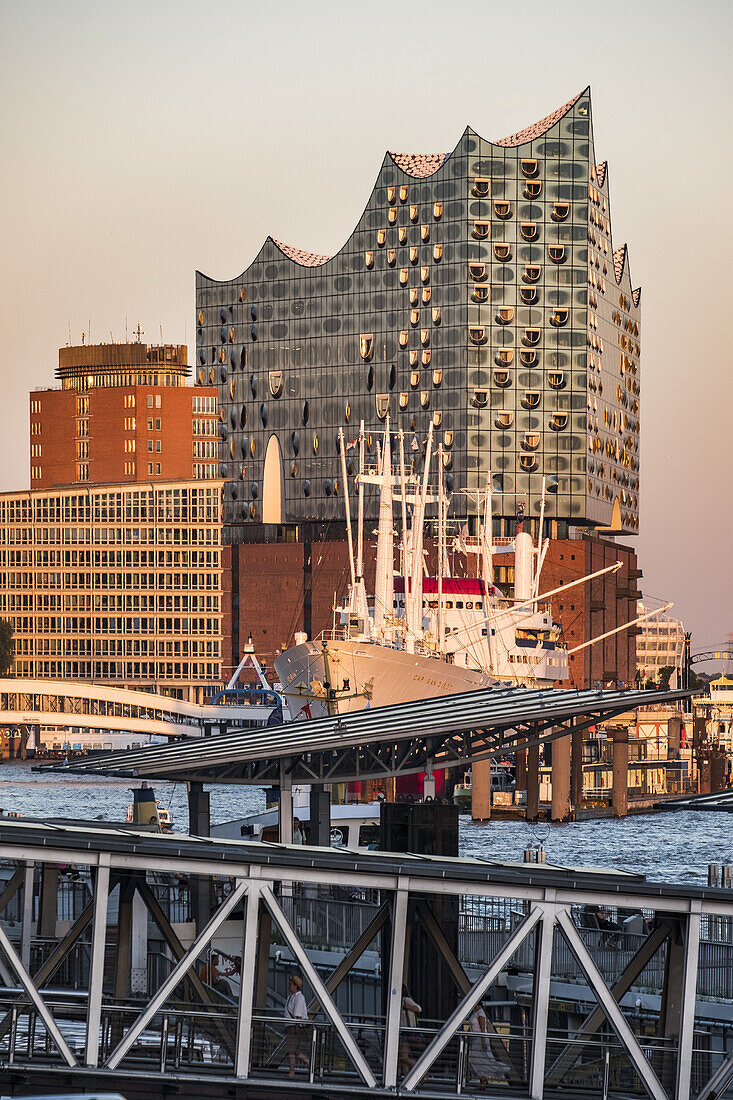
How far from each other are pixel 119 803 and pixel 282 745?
3785 inches

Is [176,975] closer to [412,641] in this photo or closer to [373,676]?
[373,676]

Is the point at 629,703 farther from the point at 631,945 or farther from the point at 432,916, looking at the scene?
the point at 432,916

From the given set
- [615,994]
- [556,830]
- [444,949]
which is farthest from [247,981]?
[556,830]

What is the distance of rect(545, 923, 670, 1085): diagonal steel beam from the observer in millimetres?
22797

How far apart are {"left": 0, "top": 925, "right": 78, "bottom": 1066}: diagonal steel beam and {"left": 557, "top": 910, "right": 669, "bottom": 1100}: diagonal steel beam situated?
6.22 meters

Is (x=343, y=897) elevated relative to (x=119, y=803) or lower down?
elevated

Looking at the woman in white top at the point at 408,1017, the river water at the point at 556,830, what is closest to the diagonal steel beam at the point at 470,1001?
the woman in white top at the point at 408,1017

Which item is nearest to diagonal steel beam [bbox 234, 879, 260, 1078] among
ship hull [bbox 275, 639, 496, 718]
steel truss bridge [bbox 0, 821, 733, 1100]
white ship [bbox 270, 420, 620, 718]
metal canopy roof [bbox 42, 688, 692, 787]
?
steel truss bridge [bbox 0, 821, 733, 1100]

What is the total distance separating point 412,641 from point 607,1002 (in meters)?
112

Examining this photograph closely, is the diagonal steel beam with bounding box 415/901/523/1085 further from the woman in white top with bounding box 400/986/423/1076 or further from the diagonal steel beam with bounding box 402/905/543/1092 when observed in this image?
the diagonal steel beam with bounding box 402/905/543/1092

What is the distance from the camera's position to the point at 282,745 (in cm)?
4744

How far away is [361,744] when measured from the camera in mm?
49062

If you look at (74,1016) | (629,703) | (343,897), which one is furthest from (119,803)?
(74,1016)

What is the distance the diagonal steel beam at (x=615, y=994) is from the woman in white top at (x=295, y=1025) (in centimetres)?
327
